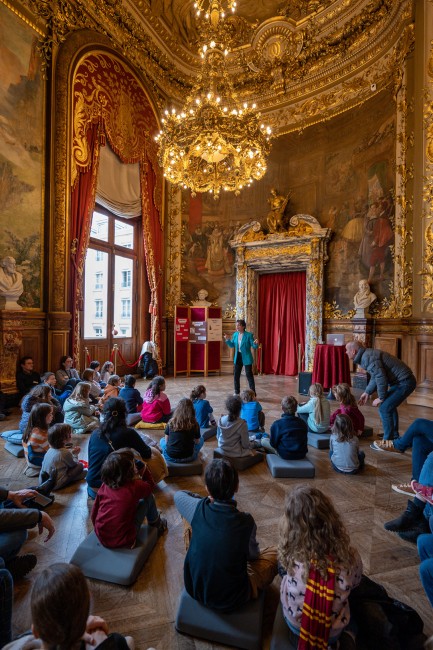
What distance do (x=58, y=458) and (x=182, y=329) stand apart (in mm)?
7559

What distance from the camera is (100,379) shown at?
25.6 feet

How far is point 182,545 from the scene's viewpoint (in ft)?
8.55

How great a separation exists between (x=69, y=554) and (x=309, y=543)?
1824 millimetres

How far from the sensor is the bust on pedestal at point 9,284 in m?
6.37

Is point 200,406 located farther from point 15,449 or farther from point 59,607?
point 59,607

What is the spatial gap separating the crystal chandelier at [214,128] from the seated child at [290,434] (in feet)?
14.1

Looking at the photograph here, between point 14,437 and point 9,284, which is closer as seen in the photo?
point 14,437

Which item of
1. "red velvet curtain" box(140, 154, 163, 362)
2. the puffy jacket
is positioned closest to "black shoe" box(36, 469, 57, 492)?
the puffy jacket

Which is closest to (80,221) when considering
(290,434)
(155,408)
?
(155,408)

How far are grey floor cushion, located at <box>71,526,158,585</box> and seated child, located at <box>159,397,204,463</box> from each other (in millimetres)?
1290

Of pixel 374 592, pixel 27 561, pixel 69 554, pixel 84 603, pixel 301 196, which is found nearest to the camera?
pixel 84 603

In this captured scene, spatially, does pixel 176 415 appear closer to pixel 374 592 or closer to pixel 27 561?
pixel 27 561

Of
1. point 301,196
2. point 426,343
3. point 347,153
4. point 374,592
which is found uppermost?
point 347,153

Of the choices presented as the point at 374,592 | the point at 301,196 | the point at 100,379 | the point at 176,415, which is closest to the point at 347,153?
the point at 301,196
